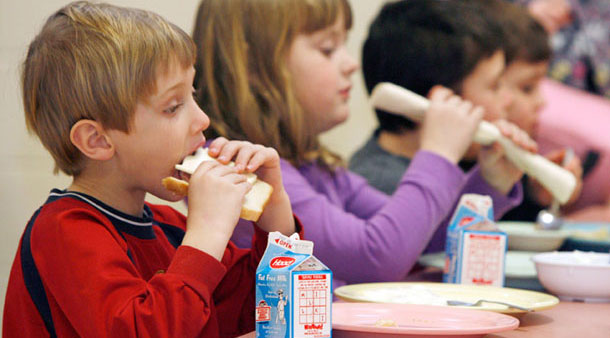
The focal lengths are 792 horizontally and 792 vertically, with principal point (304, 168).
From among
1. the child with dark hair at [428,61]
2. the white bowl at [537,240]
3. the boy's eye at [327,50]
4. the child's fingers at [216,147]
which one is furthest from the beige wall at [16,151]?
the white bowl at [537,240]

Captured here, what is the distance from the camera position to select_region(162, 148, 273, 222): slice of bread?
963 mm

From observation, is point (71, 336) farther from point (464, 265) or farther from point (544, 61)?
point (544, 61)

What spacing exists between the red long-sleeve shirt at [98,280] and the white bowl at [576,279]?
1.88 feet

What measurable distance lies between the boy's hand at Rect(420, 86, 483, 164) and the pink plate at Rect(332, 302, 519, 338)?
0.64m

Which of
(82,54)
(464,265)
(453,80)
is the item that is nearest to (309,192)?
(464,265)

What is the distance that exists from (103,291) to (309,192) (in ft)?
2.32

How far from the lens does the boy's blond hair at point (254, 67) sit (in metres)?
1.56

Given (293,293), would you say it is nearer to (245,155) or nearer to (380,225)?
(245,155)

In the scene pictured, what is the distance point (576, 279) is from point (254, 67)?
75 centimetres

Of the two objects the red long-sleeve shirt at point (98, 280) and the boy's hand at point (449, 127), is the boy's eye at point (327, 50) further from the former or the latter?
the red long-sleeve shirt at point (98, 280)

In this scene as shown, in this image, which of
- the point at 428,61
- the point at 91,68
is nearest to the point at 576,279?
the point at 91,68

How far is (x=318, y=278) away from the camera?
827 millimetres

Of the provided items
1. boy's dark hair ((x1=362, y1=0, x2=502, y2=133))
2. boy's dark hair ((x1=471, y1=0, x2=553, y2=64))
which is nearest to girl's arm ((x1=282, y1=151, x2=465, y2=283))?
boy's dark hair ((x1=362, y1=0, x2=502, y2=133))

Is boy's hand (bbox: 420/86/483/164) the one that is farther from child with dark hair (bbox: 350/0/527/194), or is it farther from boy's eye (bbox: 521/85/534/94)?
boy's eye (bbox: 521/85/534/94)
